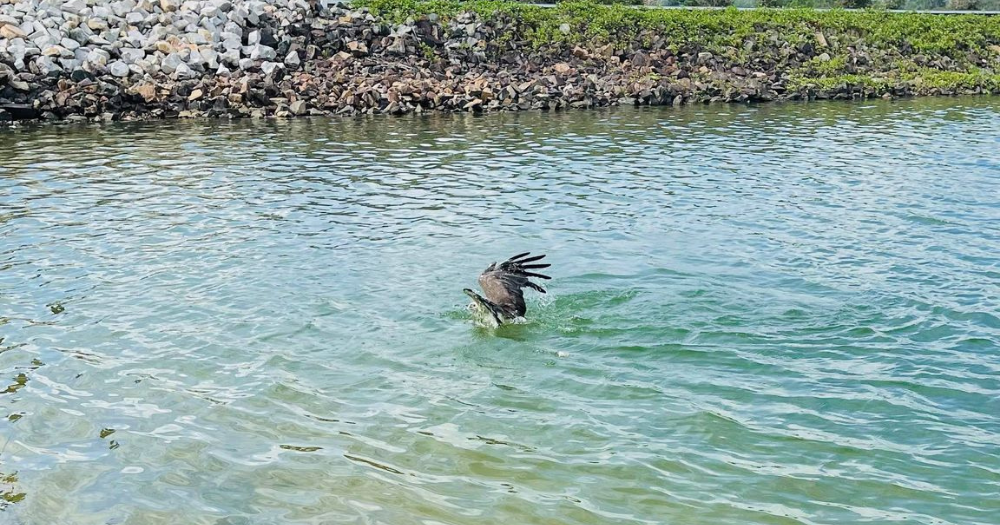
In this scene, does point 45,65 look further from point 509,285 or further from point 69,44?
point 509,285

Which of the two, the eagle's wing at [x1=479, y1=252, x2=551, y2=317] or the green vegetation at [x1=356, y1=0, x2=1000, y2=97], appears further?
the green vegetation at [x1=356, y1=0, x2=1000, y2=97]

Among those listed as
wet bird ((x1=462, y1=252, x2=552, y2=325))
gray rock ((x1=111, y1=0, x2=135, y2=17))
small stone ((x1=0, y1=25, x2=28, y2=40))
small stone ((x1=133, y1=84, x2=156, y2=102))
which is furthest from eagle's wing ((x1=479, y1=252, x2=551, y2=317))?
gray rock ((x1=111, y1=0, x2=135, y2=17))

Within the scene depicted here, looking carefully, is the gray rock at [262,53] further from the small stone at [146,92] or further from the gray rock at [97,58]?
the gray rock at [97,58]

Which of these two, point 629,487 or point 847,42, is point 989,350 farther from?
point 847,42

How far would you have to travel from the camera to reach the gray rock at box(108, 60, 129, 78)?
2902 cm

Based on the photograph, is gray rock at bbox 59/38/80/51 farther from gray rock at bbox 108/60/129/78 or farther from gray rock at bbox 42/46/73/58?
gray rock at bbox 108/60/129/78

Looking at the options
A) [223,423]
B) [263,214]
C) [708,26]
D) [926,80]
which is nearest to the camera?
[223,423]

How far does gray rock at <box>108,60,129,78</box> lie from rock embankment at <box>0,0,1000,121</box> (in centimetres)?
4

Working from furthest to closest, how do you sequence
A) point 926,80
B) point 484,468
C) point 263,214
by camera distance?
point 926,80, point 263,214, point 484,468

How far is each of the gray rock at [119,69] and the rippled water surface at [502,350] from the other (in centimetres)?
1043

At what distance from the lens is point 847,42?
38562 millimetres

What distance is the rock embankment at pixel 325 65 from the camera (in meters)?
28.5

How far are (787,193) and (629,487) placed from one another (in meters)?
11.4

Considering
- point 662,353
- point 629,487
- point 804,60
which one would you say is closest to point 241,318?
point 662,353
